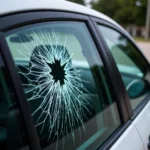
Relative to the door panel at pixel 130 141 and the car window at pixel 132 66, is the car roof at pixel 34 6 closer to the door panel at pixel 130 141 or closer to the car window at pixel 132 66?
the door panel at pixel 130 141

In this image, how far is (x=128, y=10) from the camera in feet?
195

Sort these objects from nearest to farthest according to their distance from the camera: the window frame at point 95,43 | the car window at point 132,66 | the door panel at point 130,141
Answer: the window frame at point 95,43 → the door panel at point 130,141 → the car window at point 132,66

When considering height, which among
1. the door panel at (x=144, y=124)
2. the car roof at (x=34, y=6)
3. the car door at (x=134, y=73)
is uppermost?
the car roof at (x=34, y=6)

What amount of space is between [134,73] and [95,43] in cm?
127

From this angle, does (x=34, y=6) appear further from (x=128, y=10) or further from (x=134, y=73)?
(x=128, y=10)

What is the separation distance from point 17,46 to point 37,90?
0.18m

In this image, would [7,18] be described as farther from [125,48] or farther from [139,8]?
[139,8]

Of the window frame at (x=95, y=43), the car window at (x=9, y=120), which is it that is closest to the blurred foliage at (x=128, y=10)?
the window frame at (x=95, y=43)

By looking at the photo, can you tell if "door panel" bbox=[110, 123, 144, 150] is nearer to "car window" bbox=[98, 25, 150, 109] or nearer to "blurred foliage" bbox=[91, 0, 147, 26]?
"car window" bbox=[98, 25, 150, 109]

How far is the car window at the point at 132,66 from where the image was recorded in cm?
258

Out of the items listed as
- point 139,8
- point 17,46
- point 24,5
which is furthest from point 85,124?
point 139,8

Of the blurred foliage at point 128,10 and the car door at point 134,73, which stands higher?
the blurred foliage at point 128,10

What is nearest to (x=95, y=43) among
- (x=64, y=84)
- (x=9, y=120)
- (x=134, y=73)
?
(x=64, y=84)

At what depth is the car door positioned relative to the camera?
203 centimetres
